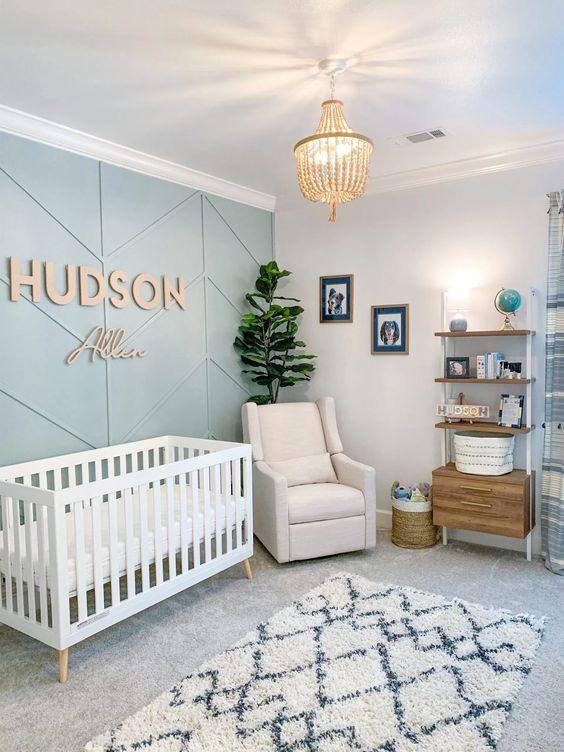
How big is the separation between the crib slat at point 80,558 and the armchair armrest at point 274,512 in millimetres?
1325

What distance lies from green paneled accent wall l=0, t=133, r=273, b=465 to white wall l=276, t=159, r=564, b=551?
1.73 feet

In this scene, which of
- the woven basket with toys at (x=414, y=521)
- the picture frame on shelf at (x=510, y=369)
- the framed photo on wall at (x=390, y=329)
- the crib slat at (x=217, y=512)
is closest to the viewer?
the crib slat at (x=217, y=512)

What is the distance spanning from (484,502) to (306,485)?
1.11 metres

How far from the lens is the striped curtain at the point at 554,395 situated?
3410 millimetres

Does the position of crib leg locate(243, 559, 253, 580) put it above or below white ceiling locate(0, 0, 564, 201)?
below

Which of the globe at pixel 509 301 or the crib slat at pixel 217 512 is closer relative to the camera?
the crib slat at pixel 217 512

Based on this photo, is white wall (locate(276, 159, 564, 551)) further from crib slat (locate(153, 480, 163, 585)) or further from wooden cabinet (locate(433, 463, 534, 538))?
crib slat (locate(153, 480, 163, 585))

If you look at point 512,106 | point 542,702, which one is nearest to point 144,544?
point 542,702

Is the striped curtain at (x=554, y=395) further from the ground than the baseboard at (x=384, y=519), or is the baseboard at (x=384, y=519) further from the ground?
the striped curtain at (x=554, y=395)

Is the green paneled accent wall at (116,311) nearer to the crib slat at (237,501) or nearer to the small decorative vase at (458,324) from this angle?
the crib slat at (237,501)

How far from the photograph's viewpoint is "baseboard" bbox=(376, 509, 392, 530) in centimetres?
431

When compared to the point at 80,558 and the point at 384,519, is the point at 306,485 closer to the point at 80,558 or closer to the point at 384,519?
the point at 384,519

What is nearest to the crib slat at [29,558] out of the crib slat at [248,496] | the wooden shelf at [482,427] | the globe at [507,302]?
the crib slat at [248,496]

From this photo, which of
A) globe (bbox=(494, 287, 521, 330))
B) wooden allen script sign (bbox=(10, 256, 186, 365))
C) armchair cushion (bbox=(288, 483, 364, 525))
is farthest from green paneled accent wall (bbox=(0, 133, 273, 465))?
globe (bbox=(494, 287, 521, 330))
